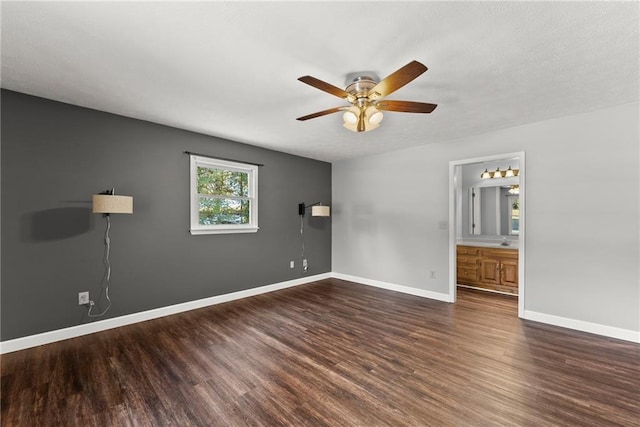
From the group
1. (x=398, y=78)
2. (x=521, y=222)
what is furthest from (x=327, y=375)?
(x=521, y=222)

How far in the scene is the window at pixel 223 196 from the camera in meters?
3.93

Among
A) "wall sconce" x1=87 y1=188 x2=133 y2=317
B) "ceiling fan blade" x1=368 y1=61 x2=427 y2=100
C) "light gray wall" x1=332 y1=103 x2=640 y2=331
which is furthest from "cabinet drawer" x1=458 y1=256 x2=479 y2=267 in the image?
"wall sconce" x1=87 y1=188 x2=133 y2=317

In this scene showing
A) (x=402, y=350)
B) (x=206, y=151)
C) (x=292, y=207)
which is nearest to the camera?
(x=402, y=350)

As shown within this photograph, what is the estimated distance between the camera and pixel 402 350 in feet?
8.58

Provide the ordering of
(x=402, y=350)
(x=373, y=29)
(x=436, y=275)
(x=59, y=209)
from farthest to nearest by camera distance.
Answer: (x=436, y=275) → (x=59, y=209) → (x=402, y=350) → (x=373, y=29)

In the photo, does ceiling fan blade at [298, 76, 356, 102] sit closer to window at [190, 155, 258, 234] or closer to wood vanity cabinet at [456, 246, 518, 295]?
window at [190, 155, 258, 234]

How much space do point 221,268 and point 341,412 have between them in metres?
2.91

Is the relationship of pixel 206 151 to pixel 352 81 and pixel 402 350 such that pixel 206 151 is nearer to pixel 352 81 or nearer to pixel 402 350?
pixel 352 81

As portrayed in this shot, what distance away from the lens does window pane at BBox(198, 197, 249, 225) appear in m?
4.02

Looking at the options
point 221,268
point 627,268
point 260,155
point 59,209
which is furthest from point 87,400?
point 627,268

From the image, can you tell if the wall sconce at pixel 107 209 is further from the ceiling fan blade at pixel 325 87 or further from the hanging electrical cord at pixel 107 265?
the ceiling fan blade at pixel 325 87

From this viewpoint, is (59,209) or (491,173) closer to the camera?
(59,209)

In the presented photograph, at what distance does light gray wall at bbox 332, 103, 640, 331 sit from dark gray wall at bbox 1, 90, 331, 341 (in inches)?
113

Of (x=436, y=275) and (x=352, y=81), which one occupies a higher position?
(x=352, y=81)
